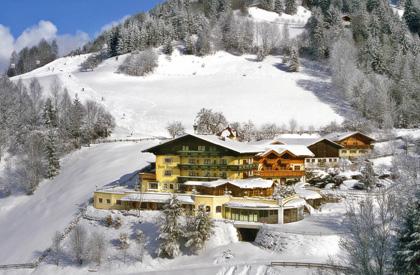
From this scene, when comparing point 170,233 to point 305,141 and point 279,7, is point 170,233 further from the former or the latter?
point 279,7

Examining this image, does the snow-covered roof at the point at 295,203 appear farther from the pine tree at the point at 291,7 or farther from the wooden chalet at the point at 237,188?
the pine tree at the point at 291,7

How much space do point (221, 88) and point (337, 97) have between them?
70.1 feet

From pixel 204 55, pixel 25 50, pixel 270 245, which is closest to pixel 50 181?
pixel 270 245

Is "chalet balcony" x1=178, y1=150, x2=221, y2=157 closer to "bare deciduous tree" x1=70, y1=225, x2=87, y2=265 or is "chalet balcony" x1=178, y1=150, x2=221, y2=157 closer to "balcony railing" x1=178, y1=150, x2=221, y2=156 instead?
"balcony railing" x1=178, y1=150, x2=221, y2=156

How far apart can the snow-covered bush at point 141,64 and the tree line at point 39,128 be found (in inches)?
712

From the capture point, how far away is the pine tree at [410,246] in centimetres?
2095

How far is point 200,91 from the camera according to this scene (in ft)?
311

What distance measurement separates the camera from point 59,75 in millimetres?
99188

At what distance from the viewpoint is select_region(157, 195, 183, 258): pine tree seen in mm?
36125

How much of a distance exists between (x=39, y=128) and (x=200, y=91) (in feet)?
103

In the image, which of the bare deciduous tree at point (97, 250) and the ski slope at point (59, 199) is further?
the ski slope at point (59, 199)

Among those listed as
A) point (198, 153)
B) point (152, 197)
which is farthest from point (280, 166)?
point (152, 197)

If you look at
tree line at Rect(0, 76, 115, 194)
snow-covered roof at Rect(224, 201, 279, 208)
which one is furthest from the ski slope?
snow-covered roof at Rect(224, 201, 279, 208)

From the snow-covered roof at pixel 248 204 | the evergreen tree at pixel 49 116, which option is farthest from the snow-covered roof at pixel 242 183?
the evergreen tree at pixel 49 116
